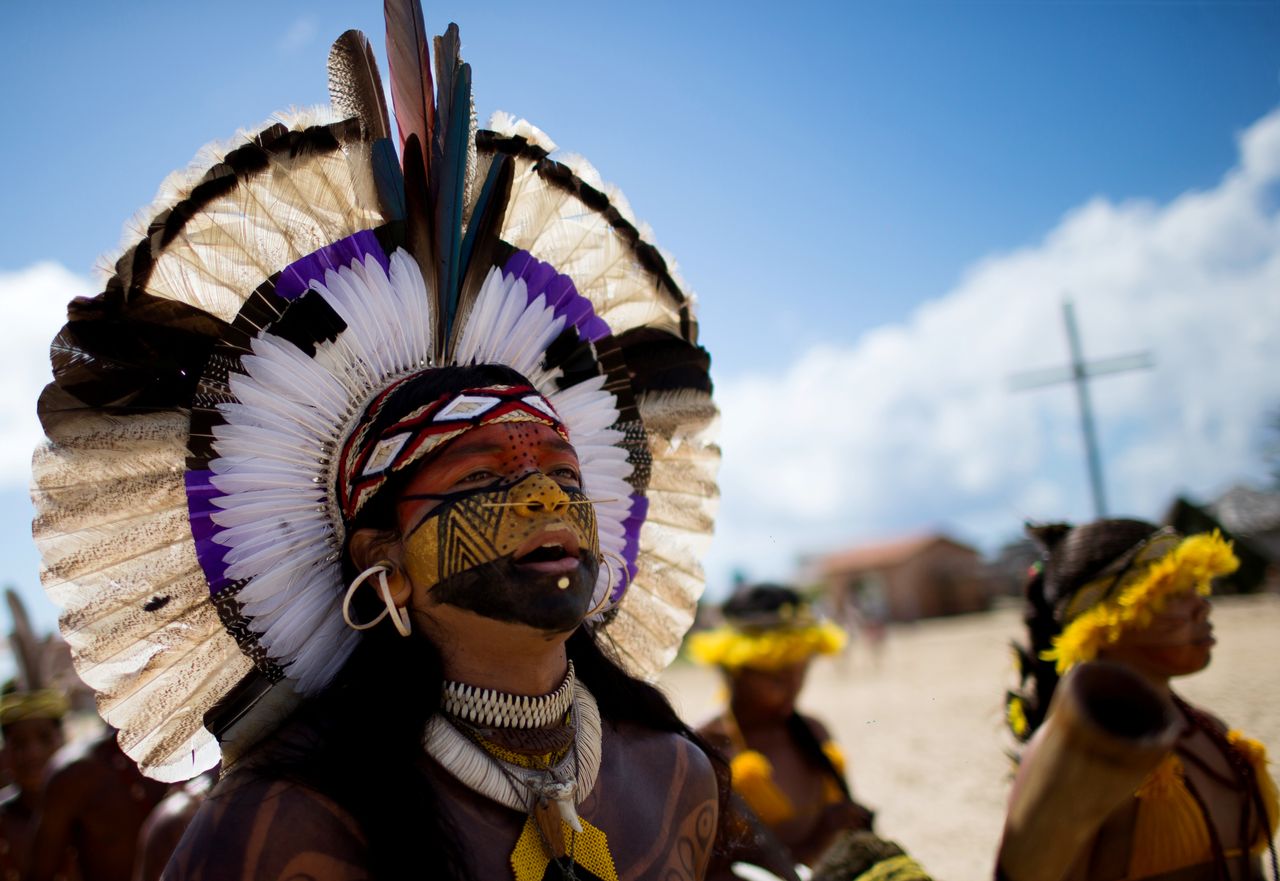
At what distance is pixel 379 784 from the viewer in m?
2.01

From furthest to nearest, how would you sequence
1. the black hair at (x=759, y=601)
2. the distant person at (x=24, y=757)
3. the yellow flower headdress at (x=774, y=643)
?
the distant person at (x=24, y=757) → the black hair at (x=759, y=601) → the yellow flower headdress at (x=774, y=643)

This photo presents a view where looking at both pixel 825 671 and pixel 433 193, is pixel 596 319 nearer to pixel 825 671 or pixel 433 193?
pixel 433 193

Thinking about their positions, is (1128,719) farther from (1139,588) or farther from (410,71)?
(410,71)

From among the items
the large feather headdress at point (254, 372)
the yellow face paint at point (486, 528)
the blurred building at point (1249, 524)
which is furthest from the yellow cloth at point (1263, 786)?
the blurred building at point (1249, 524)

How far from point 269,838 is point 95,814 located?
4.66 m

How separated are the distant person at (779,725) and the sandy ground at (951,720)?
96 centimetres

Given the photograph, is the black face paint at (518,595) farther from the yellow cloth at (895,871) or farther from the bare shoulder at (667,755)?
the yellow cloth at (895,871)

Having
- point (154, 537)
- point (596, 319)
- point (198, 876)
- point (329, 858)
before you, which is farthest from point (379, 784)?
point (596, 319)

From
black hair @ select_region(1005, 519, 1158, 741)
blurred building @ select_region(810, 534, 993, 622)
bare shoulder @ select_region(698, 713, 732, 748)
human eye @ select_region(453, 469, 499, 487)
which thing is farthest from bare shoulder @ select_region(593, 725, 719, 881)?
blurred building @ select_region(810, 534, 993, 622)

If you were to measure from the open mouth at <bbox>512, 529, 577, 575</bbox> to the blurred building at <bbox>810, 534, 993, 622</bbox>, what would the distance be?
41.9 meters

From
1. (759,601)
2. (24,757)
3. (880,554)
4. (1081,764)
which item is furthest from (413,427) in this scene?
(880,554)

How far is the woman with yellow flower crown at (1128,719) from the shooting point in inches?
108

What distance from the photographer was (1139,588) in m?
3.66

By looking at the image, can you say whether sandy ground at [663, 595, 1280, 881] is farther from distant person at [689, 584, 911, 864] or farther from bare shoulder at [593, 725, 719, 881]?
distant person at [689, 584, 911, 864]
